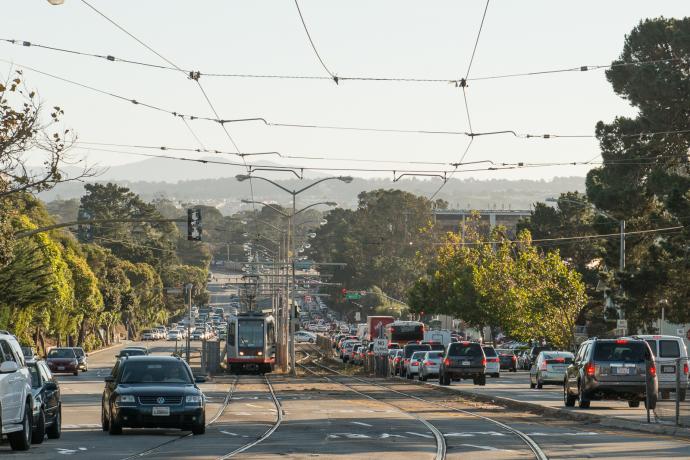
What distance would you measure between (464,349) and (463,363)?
551 millimetres

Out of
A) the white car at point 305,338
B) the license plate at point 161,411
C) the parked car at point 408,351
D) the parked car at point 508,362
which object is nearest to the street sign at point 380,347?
the parked car at point 408,351

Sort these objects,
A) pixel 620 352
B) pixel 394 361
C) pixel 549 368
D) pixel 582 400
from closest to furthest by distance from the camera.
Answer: pixel 620 352, pixel 582 400, pixel 549 368, pixel 394 361

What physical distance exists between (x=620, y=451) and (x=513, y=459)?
8.24 feet

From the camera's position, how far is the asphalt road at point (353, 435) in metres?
22.2

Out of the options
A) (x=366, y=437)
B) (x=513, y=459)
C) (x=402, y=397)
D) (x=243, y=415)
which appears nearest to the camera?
(x=513, y=459)

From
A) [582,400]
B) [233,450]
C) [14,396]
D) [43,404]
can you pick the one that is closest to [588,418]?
[582,400]

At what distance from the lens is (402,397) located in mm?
46625

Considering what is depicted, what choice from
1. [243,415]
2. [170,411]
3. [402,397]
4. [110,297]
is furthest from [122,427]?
[110,297]

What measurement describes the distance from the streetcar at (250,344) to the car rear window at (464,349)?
22981 millimetres

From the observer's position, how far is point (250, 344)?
7831 cm

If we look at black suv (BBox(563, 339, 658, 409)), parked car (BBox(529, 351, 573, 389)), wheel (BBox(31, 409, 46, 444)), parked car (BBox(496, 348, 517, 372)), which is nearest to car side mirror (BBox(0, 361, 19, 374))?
wheel (BBox(31, 409, 46, 444))

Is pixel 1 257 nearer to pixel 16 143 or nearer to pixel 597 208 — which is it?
pixel 16 143

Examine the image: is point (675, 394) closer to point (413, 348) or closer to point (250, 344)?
point (413, 348)

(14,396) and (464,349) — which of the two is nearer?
(14,396)
